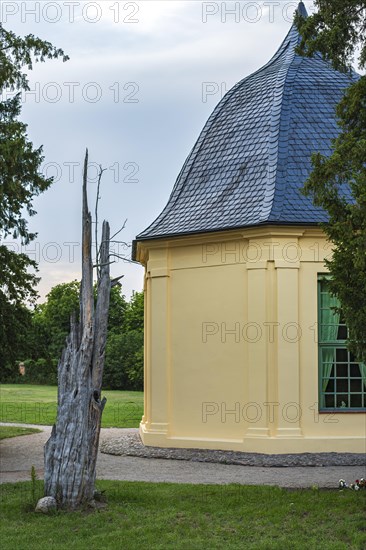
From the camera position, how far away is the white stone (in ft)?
33.5

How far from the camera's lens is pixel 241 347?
16.7 metres

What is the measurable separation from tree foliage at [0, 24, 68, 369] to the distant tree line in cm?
26

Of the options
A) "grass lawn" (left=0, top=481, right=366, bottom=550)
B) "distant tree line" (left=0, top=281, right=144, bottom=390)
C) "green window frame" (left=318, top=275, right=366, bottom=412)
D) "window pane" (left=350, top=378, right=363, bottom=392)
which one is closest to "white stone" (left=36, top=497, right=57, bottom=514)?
"grass lawn" (left=0, top=481, right=366, bottom=550)

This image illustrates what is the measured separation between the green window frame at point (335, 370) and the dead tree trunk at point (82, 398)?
6852mm

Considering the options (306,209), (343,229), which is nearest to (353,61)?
(343,229)

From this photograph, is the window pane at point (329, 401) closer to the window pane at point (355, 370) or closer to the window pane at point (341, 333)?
the window pane at point (355, 370)

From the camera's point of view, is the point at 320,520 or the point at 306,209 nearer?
the point at 320,520

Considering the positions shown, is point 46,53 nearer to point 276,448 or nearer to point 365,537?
point 276,448

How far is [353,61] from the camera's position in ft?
36.7

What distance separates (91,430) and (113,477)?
114 inches

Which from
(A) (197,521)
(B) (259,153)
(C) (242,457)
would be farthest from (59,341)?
(A) (197,521)

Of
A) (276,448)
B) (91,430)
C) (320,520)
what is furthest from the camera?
(276,448)

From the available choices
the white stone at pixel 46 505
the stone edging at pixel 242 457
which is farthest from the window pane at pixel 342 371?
the white stone at pixel 46 505

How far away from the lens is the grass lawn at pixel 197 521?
29.8ft
